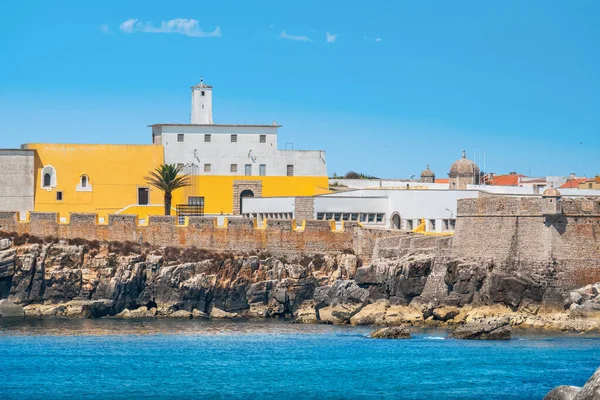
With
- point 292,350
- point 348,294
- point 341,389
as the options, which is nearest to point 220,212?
point 348,294

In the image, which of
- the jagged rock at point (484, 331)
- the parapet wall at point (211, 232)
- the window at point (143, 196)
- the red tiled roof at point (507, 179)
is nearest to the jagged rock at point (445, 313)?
the jagged rock at point (484, 331)

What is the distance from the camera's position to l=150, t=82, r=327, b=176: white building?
83875 millimetres

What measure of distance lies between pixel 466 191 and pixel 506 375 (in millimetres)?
27606

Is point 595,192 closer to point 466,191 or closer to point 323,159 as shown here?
point 466,191

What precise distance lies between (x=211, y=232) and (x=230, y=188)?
34.8 feet

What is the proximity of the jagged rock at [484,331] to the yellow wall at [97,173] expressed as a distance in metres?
30.0

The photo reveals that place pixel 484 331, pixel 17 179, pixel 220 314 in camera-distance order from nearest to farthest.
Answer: pixel 484 331 < pixel 220 314 < pixel 17 179

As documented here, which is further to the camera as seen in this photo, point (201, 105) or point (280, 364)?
point (201, 105)

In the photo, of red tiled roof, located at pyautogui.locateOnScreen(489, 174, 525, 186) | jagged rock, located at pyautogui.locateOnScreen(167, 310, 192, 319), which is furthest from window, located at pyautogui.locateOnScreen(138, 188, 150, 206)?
red tiled roof, located at pyautogui.locateOnScreen(489, 174, 525, 186)

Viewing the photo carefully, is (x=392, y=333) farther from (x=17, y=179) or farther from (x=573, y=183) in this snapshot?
(x=573, y=183)

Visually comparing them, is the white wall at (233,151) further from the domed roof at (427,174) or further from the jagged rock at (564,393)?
the jagged rock at (564,393)

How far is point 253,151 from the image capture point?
8506cm

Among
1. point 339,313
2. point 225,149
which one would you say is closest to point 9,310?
point 339,313

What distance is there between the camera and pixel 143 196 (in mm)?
83000
